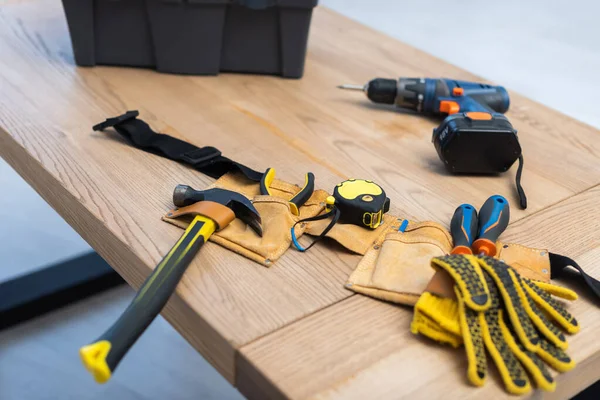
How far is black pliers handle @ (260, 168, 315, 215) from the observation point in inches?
31.9

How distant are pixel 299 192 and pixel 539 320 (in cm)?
32

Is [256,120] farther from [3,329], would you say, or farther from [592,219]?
[3,329]

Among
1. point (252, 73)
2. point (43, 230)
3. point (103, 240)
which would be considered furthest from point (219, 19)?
point (43, 230)

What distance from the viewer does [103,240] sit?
0.79 metres

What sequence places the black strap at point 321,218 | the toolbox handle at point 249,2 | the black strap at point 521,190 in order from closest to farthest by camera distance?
the black strap at point 321,218 → the black strap at point 521,190 → the toolbox handle at point 249,2

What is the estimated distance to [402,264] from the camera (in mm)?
720

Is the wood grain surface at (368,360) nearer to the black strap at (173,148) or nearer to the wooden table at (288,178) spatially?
the wooden table at (288,178)

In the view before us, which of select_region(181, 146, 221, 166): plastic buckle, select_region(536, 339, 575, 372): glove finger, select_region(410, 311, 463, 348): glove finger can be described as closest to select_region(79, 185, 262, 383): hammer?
select_region(181, 146, 221, 166): plastic buckle

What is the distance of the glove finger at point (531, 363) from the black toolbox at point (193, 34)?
0.69 metres

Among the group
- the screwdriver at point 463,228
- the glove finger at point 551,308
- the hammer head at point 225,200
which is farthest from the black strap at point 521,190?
the hammer head at point 225,200

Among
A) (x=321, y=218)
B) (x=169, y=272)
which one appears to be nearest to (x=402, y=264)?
(x=321, y=218)

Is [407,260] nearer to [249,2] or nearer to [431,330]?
[431,330]

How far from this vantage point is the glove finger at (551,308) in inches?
25.7

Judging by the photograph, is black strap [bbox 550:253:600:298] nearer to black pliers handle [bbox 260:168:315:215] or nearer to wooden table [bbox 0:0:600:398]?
wooden table [bbox 0:0:600:398]
